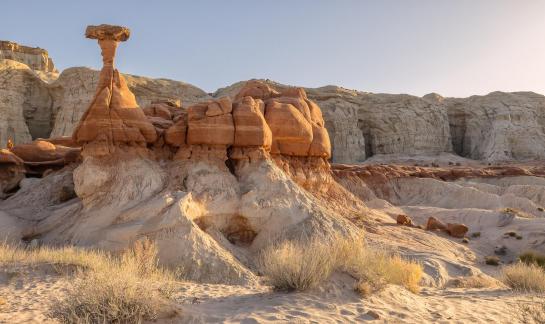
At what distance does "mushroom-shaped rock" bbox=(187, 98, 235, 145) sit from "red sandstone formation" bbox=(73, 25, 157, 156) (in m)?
1.30

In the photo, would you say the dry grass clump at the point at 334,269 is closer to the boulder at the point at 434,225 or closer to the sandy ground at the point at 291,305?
the sandy ground at the point at 291,305

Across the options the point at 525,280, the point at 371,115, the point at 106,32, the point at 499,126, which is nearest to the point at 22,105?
the point at 106,32

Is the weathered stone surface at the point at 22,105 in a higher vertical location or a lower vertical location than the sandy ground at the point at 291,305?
higher

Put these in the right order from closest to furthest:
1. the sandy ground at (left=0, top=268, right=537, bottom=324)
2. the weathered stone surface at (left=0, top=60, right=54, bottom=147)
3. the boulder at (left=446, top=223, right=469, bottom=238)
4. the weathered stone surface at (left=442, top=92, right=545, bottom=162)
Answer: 1. the sandy ground at (left=0, top=268, right=537, bottom=324)
2. the boulder at (left=446, top=223, right=469, bottom=238)
3. the weathered stone surface at (left=0, top=60, right=54, bottom=147)
4. the weathered stone surface at (left=442, top=92, right=545, bottom=162)

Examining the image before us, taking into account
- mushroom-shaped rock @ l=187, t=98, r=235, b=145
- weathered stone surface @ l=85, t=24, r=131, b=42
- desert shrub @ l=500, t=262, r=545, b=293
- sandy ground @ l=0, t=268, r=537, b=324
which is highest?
weathered stone surface @ l=85, t=24, r=131, b=42

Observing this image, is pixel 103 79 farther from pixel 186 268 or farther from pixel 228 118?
pixel 186 268

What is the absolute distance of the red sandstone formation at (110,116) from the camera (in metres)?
13.8

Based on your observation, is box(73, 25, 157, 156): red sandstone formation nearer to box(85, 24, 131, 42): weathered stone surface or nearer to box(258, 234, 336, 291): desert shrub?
box(85, 24, 131, 42): weathered stone surface

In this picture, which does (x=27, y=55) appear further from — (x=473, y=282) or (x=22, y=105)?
(x=473, y=282)

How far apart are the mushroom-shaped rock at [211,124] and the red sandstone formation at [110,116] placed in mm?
1299

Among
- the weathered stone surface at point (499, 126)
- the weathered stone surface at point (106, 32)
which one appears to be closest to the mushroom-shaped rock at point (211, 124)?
the weathered stone surface at point (106, 32)

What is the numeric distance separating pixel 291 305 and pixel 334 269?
1545 mm

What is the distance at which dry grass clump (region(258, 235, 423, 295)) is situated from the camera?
24.3 ft

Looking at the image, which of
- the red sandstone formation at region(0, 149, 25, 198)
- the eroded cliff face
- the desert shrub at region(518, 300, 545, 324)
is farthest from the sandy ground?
the eroded cliff face
